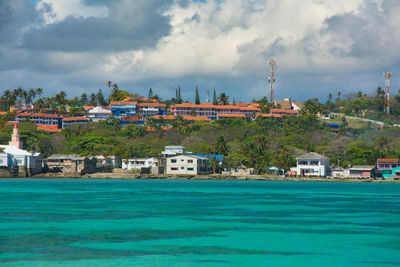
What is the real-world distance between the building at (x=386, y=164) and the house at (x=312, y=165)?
12566mm

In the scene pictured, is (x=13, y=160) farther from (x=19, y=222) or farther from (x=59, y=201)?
(x=19, y=222)

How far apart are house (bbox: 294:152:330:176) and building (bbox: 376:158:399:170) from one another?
12.6 meters

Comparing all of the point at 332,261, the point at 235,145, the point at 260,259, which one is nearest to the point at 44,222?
the point at 260,259

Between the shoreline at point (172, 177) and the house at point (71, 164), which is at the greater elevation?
the house at point (71, 164)

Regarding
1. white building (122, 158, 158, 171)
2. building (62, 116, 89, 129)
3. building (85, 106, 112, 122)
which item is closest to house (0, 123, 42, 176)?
white building (122, 158, 158, 171)

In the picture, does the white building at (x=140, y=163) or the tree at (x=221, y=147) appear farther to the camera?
the tree at (x=221, y=147)

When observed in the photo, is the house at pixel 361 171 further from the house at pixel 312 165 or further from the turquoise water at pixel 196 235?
the turquoise water at pixel 196 235

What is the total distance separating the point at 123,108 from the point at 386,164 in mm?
96010

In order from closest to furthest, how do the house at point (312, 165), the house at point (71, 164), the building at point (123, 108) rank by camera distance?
the house at point (312, 165) → the house at point (71, 164) → the building at point (123, 108)

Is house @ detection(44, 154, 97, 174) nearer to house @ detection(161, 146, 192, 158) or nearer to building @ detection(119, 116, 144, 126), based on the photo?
house @ detection(161, 146, 192, 158)

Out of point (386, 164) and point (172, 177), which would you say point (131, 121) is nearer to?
point (172, 177)

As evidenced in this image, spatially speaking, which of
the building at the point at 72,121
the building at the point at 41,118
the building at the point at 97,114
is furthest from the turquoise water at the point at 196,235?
the building at the point at 97,114

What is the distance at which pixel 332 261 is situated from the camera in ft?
92.4

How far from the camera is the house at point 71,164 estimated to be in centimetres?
13775
